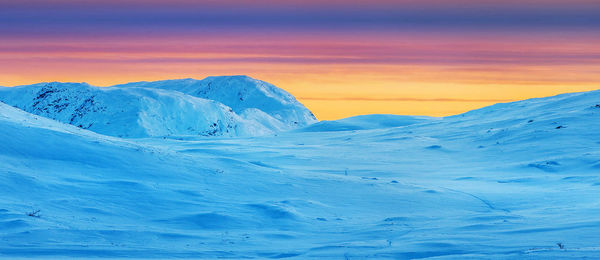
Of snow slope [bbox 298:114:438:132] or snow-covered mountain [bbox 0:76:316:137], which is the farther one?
snow-covered mountain [bbox 0:76:316:137]

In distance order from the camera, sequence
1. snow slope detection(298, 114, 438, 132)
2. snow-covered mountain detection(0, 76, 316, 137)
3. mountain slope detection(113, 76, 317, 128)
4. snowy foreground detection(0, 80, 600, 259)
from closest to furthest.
Result: snowy foreground detection(0, 80, 600, 259) < snow slope detection(298, 114, 438, 132) < snow-covered mountain detection(0, 76, 316, 137) < mountain slope detection(113, 76, 317, 128)

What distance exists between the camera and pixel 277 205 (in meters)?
13.8

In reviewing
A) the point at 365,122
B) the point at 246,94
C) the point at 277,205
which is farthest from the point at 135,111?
the point at 277,205

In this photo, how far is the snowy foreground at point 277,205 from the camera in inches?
397

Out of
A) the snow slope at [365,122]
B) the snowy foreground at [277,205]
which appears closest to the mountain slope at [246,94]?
the snow slope at [365,122]

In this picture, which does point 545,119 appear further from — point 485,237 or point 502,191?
point 485,237

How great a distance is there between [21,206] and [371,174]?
40.0 feet

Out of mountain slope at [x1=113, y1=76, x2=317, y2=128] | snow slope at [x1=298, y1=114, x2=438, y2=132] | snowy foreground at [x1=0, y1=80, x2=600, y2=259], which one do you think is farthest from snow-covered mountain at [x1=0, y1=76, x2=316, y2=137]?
snowy foreground at [x1=0, y1=80, x2=600, y2=259]

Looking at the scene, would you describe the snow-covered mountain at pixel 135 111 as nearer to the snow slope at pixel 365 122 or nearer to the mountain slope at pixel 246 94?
the mountain slope at pixel 246 94

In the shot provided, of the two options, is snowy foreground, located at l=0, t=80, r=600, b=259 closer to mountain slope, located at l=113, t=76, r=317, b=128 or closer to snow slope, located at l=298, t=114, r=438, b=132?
snow slope, located at l=298, t=114, r=438, b=132

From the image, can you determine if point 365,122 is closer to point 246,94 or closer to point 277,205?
point 277,205

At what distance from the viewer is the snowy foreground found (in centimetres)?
1009

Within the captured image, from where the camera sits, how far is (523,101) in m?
45.9

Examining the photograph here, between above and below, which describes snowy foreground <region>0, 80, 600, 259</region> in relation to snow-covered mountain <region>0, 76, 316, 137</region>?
below
